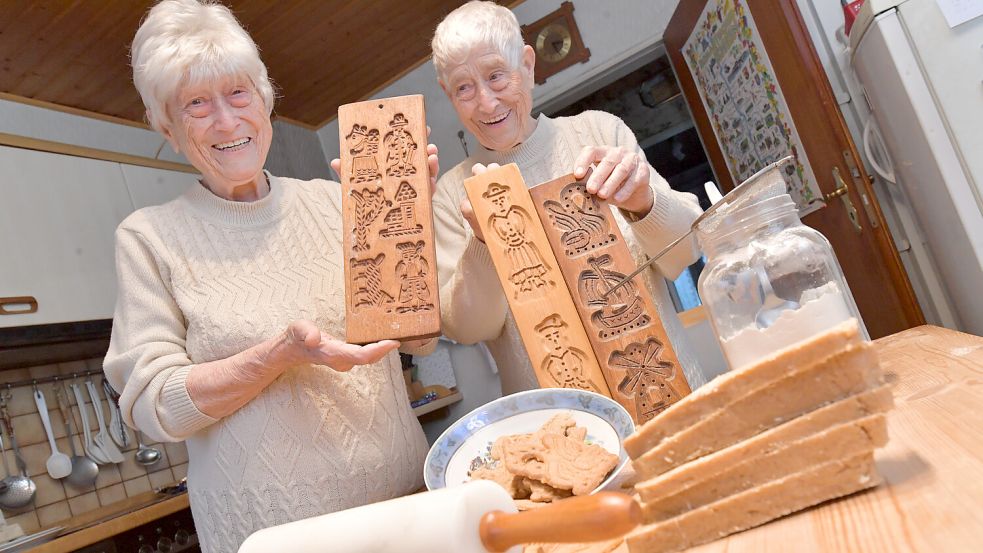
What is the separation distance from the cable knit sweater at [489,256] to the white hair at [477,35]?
0.18 meters

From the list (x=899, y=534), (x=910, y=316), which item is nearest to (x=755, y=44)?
(x=910, y=316)

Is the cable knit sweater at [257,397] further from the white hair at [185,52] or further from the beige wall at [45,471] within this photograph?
the beige wall at [45,471]

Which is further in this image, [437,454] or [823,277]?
[437,454]

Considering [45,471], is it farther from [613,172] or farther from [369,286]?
[613,172]

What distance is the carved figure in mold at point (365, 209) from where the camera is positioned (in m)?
1.02

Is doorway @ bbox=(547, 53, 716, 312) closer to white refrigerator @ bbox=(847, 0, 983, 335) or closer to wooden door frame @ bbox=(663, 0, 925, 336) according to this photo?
wooden door frame @ bbox=(663, 0, 925, 336)

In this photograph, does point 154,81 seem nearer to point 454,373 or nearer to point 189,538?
point 189,538

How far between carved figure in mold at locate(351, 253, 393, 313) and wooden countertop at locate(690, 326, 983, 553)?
0.58 meters

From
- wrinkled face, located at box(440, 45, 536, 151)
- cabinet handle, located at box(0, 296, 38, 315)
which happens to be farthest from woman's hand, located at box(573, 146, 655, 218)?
cabinet handle, located at box(0, 296, 38, 315)

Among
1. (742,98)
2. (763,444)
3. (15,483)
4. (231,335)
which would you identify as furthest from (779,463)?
(15,483)

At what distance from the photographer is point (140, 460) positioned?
2809mm

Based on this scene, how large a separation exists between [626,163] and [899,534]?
0.61 meters

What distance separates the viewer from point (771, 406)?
0.50m

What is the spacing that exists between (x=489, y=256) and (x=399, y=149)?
8.3 inches
